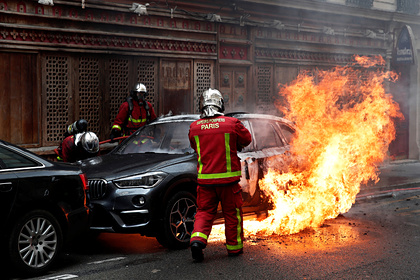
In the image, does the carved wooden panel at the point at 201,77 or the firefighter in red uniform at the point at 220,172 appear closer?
the firefighter in red uniform at the point at 220,172

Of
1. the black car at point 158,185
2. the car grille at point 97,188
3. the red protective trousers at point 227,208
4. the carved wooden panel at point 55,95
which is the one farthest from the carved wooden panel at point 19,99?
the red protective trousers at point 227,208

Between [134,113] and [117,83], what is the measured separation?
1.92 m

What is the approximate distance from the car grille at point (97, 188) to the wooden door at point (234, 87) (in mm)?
8671

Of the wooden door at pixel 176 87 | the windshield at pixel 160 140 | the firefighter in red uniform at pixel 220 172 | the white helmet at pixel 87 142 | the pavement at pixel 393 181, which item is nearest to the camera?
the firefighter in red uniform at pixel 220 172

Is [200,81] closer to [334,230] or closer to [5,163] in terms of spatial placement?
[334,230]

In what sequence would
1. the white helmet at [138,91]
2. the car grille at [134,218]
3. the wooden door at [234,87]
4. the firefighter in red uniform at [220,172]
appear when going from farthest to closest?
1. the wooden door at [234,87]
2. the white helmet at [138,91]
3. the car grille at [134,218]
4. the firefighter in red uniform at [220,172]

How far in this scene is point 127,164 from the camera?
289 inches

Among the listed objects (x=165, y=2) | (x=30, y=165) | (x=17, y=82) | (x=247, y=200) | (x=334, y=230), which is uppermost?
(x=165, y=2)

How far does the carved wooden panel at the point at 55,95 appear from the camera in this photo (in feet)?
38.8

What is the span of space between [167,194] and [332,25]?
12739 mm

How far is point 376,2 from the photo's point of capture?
19.4 metres

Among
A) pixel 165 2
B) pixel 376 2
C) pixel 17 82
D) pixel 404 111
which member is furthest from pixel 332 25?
pixel 17 82

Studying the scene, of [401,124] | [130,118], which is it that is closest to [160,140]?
[130,118]

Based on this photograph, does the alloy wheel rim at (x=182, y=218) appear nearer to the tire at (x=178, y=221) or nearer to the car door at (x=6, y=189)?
the tire at (x=178, y=221)
